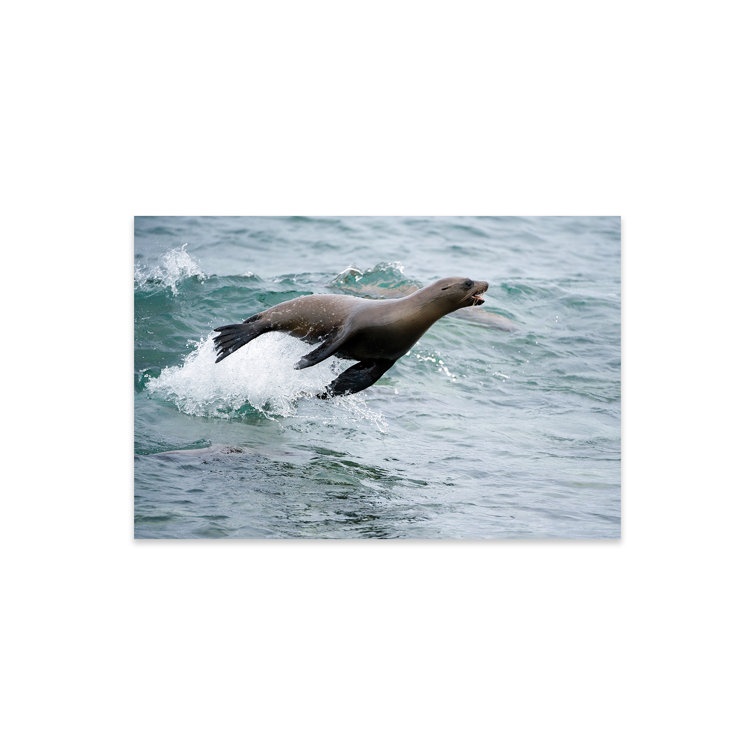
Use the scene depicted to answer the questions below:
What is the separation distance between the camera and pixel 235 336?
6266mm

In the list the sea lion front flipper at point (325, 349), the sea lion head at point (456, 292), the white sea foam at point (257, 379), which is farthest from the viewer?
the white sea foam at point (257, 379)

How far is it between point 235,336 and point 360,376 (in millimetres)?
814

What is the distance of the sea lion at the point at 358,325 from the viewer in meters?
6.13

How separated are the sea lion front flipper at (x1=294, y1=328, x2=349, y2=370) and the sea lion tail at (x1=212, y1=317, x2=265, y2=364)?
15.3 inches

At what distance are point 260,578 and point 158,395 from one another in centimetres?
137

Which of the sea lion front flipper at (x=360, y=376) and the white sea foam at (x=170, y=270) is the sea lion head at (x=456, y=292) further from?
the white sea foam at (x=170, y=270)

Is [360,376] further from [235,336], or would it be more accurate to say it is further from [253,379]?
[253,379]

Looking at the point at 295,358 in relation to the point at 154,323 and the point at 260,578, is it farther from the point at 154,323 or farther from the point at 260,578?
the point at 260,578

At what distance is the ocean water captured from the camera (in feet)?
19.6

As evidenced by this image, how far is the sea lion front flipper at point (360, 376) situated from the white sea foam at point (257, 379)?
1.55 feet

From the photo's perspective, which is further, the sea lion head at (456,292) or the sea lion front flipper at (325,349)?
the sea lion head at (456,292)

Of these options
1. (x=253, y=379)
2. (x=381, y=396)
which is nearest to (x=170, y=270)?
(x=253, y=379)

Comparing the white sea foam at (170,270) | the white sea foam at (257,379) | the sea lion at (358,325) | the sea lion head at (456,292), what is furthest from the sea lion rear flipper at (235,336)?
the sea lion head at (456,292)

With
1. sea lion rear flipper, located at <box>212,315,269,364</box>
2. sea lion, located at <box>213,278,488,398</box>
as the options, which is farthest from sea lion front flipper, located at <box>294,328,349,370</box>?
sea lion rear flipper, located at <box>212,315,269,364</box>
